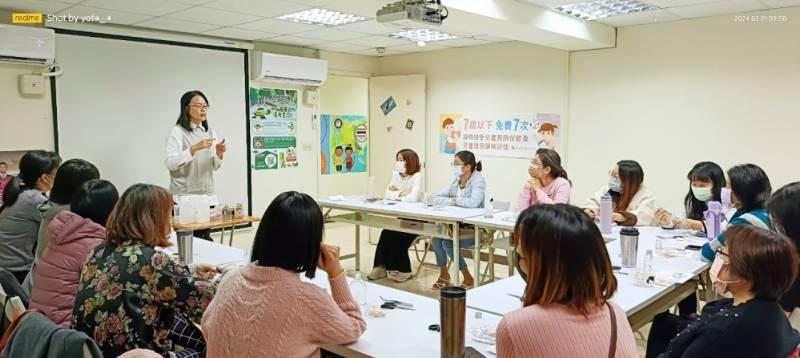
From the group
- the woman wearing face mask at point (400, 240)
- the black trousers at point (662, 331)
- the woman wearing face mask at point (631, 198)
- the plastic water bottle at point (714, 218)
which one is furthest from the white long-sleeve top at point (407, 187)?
the black trousers at point (662, 331)

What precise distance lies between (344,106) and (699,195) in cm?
581

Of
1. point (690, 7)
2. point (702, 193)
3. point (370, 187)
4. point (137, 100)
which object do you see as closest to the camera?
point (702, 193)

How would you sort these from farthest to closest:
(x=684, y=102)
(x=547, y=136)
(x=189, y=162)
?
(x=547, y=136)
(x=684, y=102)
(x=189, y=162)

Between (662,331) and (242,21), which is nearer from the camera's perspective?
(662,331)

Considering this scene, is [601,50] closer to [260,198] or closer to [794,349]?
[260,198]

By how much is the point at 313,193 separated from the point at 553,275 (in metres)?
6.04

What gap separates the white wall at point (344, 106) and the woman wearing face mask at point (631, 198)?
4072mm

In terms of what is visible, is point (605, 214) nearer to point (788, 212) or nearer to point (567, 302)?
point (788, 212)

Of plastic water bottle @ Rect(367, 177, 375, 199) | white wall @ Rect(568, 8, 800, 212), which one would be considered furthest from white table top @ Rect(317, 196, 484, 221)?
white wall @ Rect(568, 8, 800, 212)

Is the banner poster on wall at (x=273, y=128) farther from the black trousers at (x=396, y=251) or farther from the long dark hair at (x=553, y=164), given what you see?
the long dark hair at (x=553, y=164)

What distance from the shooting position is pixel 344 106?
878 centimetres

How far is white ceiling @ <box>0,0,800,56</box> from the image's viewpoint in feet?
14.3

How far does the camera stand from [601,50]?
5.67 m

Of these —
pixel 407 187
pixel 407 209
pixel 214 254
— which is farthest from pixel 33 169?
pixel 407 187
